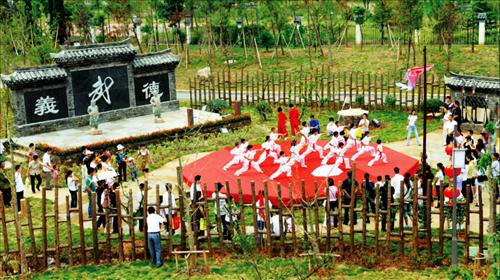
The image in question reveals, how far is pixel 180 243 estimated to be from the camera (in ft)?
58.4

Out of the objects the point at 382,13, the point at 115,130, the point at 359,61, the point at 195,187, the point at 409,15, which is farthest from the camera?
the point at 382,13

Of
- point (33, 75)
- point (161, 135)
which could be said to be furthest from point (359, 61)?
point (33, 75)

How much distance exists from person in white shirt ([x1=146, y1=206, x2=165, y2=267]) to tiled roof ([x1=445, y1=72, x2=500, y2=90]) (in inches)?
610

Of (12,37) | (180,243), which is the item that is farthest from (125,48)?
(180,243)

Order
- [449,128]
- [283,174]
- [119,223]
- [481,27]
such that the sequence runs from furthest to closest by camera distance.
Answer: [481,27] → [449,128] → [283,174] → [119,223]

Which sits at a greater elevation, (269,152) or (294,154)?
(294,154)

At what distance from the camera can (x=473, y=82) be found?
2866 centimetres

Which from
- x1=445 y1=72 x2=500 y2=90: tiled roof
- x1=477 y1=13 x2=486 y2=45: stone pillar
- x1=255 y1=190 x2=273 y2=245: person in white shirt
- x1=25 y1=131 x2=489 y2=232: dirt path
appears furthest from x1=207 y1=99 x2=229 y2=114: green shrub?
x1=477 y1=13 x2=486 y2=45: stone pillar

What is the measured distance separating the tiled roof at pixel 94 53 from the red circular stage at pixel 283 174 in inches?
288

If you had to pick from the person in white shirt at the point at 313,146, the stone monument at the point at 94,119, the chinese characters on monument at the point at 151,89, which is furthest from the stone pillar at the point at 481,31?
the stone monument at the point at 94,119

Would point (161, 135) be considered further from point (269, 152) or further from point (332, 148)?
point (332, 148)

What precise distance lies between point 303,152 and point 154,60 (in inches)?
406

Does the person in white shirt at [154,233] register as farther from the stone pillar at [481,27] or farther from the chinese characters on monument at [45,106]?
the stone pillar at [481,27]

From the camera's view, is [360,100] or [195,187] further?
[360,100]
